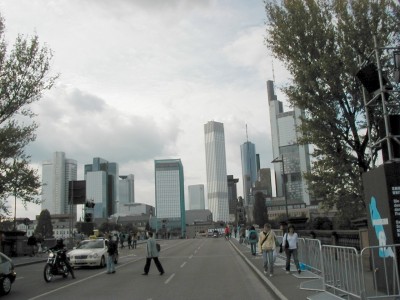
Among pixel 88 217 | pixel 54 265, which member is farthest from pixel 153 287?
pixel 88 217

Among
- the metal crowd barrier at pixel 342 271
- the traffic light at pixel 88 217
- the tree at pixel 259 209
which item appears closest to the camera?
the metal crowd barrier at pixel 342 271

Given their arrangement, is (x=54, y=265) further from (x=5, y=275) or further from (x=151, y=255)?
(x=151, y=255)

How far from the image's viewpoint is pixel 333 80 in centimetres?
2184

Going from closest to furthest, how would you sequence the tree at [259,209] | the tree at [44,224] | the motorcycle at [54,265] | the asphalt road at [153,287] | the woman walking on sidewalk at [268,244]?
the asphalt road at [153,287]
the woman walking on sidewalk at [268,244]
the motorcycle at [54,265]
the tree at [44,224]
the tree at [259,209]

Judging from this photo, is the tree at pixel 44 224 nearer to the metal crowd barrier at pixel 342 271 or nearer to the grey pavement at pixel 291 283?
the grey pavement at pixel 291 283

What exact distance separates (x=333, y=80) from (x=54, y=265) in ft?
49.1

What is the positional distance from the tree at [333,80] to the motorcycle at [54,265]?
12317 millimetres

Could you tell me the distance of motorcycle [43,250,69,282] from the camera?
1722 cm

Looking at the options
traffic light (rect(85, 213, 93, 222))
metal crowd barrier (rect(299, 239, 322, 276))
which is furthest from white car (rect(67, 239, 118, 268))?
traffic light (rect(85, 213, 93, 222))

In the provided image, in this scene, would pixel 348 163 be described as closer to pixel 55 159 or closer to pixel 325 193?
pixel 325 193

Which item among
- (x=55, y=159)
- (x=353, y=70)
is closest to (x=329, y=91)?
(x=353, y=70)

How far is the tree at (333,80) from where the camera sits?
861 inches

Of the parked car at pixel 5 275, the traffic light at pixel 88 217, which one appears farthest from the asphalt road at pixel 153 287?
the traffic light at pixel 88 217

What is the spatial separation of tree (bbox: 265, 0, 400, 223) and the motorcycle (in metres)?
12.3
